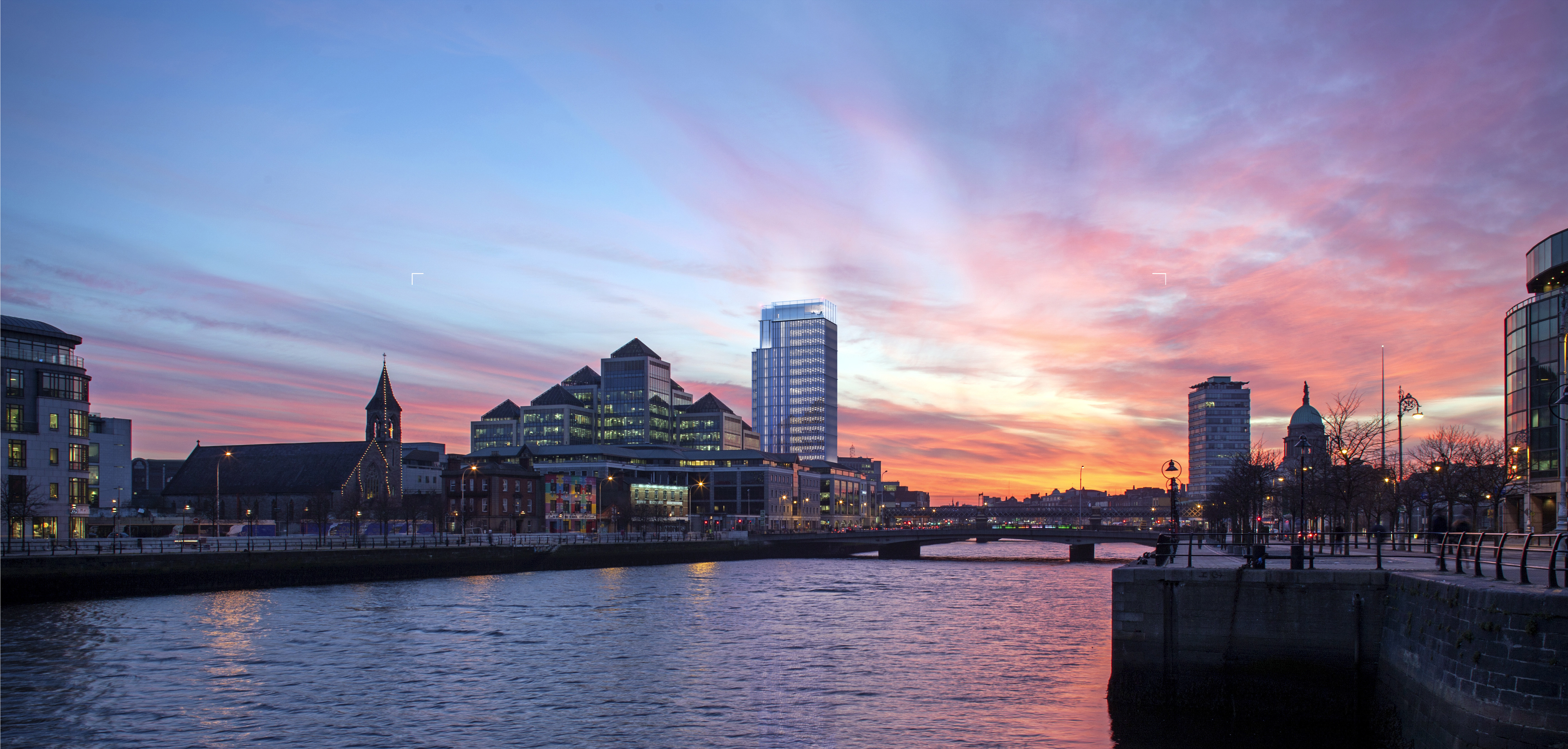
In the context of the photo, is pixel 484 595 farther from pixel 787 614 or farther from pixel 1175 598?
pixel 1175 598

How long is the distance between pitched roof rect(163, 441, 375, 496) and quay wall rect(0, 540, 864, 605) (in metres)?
80.1

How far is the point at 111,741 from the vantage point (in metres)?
29.7

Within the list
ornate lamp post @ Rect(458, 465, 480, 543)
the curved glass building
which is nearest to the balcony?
ornate lamp post @ Rect(458, 465, 480, 543)

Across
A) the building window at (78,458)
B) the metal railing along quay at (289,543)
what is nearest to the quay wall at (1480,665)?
the metal railing along quay at (289,543)

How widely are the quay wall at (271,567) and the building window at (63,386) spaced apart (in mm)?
33125

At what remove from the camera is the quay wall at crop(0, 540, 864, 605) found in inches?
2446

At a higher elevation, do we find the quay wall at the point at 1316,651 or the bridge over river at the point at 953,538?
the quay wall at the point at 1316,651

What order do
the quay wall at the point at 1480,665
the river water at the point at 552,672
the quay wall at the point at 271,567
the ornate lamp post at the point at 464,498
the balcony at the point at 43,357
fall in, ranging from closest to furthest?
the quay wall at the point at 1480,665
the river water at the point at 552,672
the quay wall at the point at 271,567
the balcony at the point at 43,357
the ornate lamp post at the point at 464,498

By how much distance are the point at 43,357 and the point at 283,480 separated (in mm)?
89108

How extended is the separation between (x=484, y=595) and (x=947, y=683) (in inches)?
1753

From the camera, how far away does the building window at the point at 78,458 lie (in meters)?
97.3

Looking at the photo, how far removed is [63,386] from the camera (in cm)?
9669

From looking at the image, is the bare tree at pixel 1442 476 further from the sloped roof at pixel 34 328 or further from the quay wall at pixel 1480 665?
the sloped roof at pixel 34 328

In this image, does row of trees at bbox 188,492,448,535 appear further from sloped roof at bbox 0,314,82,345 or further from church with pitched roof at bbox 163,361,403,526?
sloped roof at bbox 0,314,82,345
